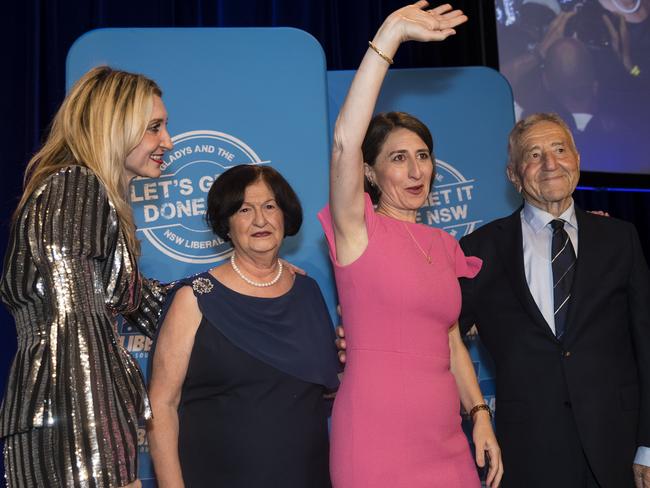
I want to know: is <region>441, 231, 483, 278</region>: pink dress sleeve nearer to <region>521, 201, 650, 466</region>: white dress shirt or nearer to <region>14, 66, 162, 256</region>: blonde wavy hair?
<region>521, 201, 650, 466</region>: white dress shirt

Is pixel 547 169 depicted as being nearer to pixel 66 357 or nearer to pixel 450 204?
pixel 450 204

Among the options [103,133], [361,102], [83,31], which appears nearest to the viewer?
[103,133]

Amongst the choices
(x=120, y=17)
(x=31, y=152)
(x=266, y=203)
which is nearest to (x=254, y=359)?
(x=266, y=203)

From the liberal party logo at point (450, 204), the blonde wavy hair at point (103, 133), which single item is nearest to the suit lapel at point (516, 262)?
the liberal party logo at point (450, 204)

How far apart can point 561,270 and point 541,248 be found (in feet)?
0.37

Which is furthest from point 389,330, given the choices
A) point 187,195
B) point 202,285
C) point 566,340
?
point 187,195

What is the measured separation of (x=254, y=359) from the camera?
89.7 inches

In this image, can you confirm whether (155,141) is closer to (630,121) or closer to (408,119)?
(408,119)

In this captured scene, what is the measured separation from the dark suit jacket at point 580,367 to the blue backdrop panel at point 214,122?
24.2 inches

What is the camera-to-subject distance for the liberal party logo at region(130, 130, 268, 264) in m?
2.72

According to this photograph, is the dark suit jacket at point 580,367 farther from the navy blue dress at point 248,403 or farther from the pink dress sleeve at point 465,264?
the navy blue dress at point 248,403

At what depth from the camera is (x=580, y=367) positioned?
8.19 ft

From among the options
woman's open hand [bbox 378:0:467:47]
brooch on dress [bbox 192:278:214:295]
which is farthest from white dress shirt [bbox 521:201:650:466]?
brooch on dress [bbox 192:278:214:295]

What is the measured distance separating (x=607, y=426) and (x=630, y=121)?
257 cm
